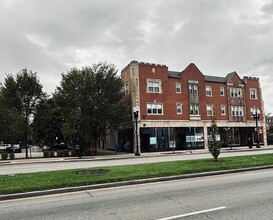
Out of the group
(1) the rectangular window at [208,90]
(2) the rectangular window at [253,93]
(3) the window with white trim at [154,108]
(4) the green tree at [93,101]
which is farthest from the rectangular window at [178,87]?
(2) the rectangular window at [253,93]

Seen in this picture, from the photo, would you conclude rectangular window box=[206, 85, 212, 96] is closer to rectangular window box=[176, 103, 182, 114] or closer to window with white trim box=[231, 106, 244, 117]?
window with white trim box=[231, 106, 244, 117]

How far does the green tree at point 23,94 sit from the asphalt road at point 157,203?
26.0 meters

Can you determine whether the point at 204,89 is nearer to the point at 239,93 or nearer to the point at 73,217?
the point at 239,93

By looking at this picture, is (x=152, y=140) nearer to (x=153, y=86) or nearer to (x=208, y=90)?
(x=153, y=86)

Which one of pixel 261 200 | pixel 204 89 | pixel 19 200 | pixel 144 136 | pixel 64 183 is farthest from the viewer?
pixel 204 89

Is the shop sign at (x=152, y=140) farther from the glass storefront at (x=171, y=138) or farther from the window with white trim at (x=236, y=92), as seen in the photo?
the window with white trim at (x=236, y=92)

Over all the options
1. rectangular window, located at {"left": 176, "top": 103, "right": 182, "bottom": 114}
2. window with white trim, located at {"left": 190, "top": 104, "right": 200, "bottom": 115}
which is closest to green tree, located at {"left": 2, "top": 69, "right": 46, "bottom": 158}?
rectangular window, located at {"left": 176, "top": 103, "right": 182, "bottom": 114}

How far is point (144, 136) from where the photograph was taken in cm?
3797

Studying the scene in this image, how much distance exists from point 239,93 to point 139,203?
4338 centimetres

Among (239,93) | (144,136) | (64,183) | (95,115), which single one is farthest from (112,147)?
(64,183)

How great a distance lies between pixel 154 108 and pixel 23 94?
1672cm

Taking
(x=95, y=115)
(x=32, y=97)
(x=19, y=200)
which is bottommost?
(x=19, y=200)

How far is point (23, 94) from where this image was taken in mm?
32469

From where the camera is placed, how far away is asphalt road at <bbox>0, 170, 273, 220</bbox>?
20.3 ft
